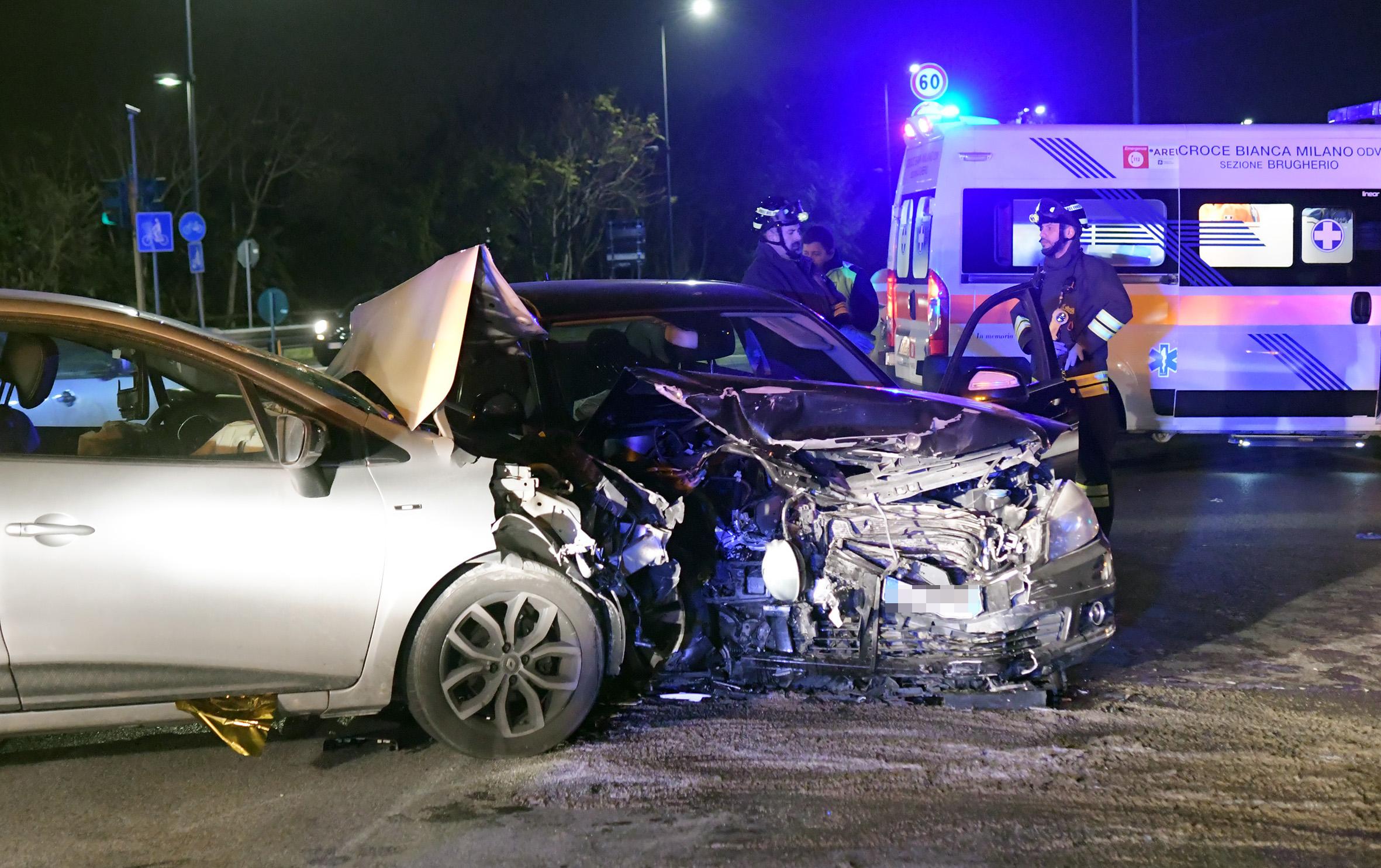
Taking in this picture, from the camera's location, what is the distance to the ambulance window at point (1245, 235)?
34.1ft

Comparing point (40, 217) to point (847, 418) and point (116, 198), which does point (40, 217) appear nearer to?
point (116, 198)

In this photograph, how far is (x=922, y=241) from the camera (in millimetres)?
10961

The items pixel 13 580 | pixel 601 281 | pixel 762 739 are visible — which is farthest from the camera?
pixel 601 281

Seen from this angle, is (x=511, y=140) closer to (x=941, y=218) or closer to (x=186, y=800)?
(x=941, y=218)

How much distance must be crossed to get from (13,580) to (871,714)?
287 centimetres

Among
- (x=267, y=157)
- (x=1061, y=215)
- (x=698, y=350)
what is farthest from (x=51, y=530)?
(x=267, y=157)

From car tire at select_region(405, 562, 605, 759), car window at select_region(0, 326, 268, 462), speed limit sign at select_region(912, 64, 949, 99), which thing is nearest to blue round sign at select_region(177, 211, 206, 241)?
speed limit sign at select_region(912, 64, 949, 99)

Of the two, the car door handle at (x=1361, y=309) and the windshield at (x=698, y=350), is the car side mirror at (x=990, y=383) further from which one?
the car door handle at (x=1361, y=309)

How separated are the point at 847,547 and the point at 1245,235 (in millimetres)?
7066

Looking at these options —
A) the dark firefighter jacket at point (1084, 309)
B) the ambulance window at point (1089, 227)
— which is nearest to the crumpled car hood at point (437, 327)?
the dark firefighter jacket at point (1084, 309)

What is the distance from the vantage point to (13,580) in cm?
394

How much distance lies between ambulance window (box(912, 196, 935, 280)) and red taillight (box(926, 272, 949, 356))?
6.3 inches

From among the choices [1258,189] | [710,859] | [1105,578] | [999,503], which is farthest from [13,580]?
[1258,189]

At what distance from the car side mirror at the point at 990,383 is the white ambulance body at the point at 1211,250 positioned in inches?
154
